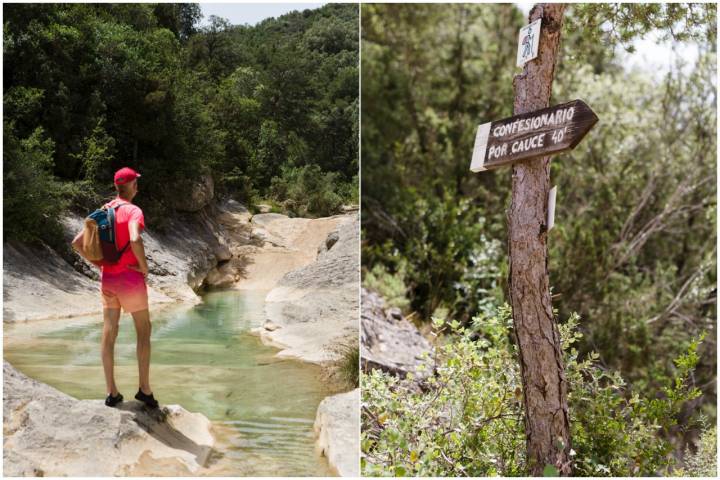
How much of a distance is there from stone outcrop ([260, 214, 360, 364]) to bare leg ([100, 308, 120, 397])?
76cm

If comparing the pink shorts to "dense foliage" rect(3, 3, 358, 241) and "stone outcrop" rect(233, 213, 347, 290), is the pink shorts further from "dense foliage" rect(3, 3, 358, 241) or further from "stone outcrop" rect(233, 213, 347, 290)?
"stone outcrop" rect(233, 213, 347, 290)

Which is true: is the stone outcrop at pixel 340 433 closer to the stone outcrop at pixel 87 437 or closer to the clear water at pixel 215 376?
the clear water at pixel 215 376

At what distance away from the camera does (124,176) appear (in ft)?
11.8

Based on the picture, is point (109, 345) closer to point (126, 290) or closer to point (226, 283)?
point (126, 290)

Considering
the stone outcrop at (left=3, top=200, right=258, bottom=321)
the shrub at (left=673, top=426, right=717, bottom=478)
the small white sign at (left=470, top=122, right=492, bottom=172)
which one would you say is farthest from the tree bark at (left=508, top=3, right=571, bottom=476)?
the stone outcrop at (left=3, top=200, right=258, bottom=321)

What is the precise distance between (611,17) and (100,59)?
3.15 m

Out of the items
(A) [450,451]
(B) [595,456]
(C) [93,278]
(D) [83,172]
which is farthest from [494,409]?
(D) [83,172]

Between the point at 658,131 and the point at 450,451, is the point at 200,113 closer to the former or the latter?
the point at 450,451

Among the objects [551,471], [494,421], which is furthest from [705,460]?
[551,471]

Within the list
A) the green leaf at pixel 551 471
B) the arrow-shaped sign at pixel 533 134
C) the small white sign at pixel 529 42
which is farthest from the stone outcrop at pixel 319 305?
the small white sign at pixel 529 42

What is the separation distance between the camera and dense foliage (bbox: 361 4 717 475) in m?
7.92

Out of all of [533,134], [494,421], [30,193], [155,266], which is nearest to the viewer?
[533,134]

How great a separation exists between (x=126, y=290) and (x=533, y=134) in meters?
2.09

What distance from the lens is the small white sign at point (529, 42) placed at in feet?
10.7
